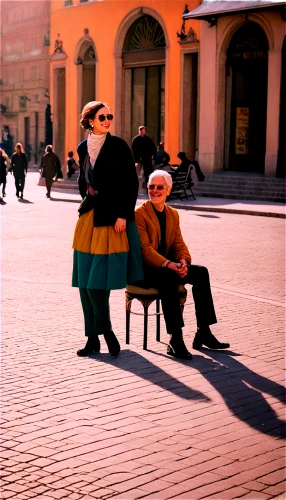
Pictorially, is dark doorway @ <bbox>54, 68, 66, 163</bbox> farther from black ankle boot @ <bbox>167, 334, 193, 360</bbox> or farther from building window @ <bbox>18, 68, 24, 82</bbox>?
black ankle boot @ <bbox>167, 334, 193, 360</bbox>

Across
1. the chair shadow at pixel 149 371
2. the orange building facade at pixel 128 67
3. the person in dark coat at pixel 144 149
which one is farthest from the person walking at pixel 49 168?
the chair shadow at pixel 149 371

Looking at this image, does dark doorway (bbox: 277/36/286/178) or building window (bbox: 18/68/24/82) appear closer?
A: dark doorway (bbox: 277/36/286/178)

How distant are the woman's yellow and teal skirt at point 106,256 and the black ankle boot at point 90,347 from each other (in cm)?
42

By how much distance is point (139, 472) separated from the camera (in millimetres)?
4762

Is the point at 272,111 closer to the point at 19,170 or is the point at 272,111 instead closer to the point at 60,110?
the point at 19,170

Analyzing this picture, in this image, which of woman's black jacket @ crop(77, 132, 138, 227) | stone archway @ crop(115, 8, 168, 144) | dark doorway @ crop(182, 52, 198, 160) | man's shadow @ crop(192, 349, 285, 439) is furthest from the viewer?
stone archway @ crop(115, 8, 168, 144)

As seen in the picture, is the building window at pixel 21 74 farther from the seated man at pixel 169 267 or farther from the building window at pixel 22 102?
the seated man at pixel 169 267

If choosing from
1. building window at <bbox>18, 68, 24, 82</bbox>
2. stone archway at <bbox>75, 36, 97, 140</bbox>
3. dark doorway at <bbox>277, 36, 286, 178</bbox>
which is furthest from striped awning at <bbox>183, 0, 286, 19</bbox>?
building window at <bbox>18, 68, 24, 82</bbox>

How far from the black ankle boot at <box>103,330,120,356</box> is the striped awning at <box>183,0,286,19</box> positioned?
21.0 meters

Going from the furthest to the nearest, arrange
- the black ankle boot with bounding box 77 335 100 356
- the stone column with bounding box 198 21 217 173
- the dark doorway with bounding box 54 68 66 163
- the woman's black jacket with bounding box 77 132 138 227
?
the dark doorway with bounding box 54 68 66 163 → the stone column with bounding box 198 21 217 173 → the black ankle boot with bounding box 77 335 100 356 → the woman's black jacket with bounding box 77 132 138 227

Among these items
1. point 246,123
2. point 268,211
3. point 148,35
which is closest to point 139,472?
point 268,211

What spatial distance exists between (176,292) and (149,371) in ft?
2.69

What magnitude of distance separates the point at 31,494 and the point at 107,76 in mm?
33375

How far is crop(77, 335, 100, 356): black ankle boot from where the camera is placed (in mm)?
7324
